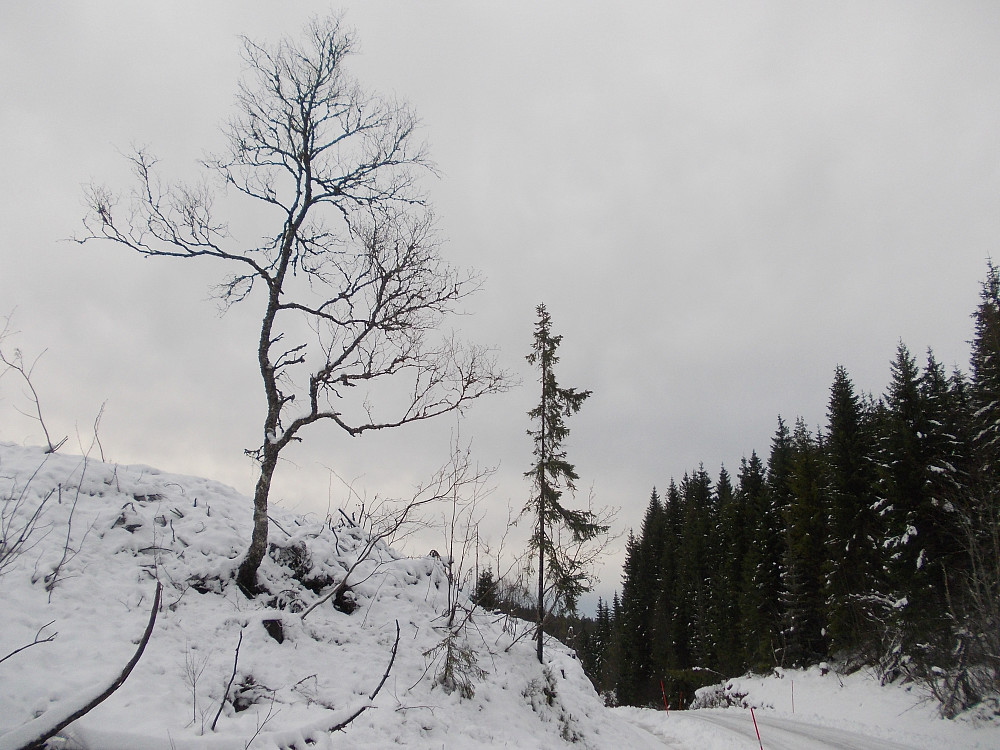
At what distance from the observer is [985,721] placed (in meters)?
17.6

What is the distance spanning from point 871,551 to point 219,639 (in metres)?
32.9

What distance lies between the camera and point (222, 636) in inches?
288

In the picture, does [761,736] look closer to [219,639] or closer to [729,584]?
[219,639]

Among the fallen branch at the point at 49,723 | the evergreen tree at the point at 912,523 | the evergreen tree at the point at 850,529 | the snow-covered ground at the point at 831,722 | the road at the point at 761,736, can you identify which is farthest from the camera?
the evergreen tree at the point at 850,529

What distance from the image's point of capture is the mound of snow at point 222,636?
5324 mm

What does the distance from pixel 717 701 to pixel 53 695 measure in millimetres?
42037

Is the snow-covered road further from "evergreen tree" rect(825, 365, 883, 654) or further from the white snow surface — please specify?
"evergreen tree" rect(825, 365, 883, 654)

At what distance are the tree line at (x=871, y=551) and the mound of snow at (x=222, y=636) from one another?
9.16 metres

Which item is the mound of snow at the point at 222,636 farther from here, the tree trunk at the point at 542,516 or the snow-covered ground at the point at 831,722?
the snow-covered ground at the point at 831,722

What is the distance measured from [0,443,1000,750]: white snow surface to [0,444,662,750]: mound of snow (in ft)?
0.08

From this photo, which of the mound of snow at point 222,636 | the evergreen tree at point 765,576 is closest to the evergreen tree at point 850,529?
the evergreen tree at point 765,576

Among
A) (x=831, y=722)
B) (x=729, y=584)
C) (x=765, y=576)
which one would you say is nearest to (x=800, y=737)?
(x=831, y=722)

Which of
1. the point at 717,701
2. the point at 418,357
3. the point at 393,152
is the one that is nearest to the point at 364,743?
the point at 418,357

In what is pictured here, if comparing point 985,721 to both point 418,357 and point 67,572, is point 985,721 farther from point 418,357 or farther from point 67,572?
point 67,572
